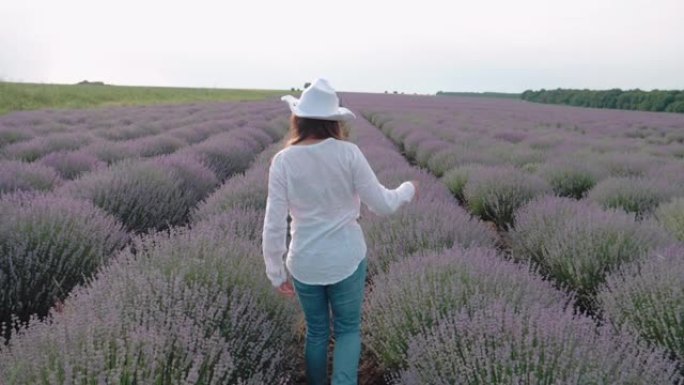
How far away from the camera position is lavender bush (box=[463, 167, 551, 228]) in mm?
6133

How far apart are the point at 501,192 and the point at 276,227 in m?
4.33

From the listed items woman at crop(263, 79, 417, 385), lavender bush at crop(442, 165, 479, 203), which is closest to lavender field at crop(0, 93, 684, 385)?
woman at crop(263, 79, 417, 385)

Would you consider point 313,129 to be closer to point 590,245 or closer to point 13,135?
point 590,245

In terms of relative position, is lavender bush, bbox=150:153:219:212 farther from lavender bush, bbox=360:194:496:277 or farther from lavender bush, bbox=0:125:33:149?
lavender bush, bbox=0:125:33:149

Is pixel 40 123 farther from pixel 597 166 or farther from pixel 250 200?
pixel 597 166

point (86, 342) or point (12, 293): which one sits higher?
point (86, 342)

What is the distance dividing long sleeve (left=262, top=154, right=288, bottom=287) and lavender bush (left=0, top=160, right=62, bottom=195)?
12.5ft

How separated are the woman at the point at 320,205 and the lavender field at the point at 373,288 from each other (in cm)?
28

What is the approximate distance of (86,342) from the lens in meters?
1.91

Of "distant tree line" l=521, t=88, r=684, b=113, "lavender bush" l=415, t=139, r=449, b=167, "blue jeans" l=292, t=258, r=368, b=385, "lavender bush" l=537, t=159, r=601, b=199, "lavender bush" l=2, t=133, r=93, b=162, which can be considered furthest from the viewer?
"distant tree line" l=521, t=88, r=684, b=113

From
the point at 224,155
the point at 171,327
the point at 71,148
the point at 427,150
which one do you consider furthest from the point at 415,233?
the point at 71,148

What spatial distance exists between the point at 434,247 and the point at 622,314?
1.21 meters

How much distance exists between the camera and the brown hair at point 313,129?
7.70 ft

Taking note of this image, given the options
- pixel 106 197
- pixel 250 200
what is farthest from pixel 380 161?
pixel 106 197
